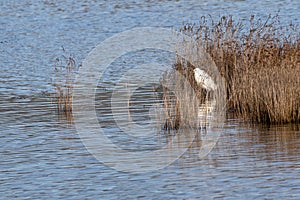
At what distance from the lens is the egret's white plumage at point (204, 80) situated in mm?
12084

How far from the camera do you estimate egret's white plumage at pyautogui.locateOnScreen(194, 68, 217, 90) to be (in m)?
12.1

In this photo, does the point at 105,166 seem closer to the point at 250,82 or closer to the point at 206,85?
the point at 250,82

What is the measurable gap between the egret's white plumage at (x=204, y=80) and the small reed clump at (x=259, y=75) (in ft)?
0.79

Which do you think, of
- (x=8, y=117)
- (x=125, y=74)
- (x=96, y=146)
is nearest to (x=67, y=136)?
(x=96, y=146)

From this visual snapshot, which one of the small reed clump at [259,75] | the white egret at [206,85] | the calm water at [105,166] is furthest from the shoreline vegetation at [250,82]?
the calm water at [105,166]

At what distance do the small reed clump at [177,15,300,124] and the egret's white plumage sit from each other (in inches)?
9.5

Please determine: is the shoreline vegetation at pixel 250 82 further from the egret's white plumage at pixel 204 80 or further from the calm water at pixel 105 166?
the calm water at pixel 105 166

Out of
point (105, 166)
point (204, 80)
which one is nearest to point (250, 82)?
point (204, 80)

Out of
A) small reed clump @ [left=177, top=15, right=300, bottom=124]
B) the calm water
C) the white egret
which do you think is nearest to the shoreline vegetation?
small reed clump @ [left=177, top=15, right=300, bottom=124]

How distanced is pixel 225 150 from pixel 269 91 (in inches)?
59.9

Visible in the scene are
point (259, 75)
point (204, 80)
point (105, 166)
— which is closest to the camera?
point (105, 166)

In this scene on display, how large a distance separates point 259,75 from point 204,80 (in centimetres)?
183

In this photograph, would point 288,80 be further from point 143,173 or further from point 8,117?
point 8,117

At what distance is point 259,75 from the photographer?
10359 millimetres
